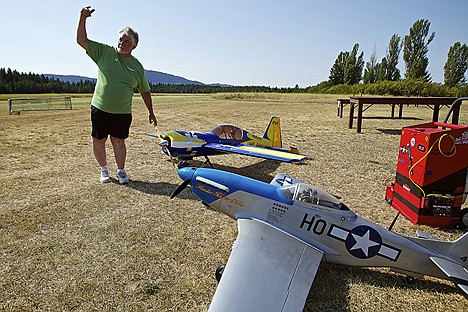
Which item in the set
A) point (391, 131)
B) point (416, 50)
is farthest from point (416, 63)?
point (391, 131)

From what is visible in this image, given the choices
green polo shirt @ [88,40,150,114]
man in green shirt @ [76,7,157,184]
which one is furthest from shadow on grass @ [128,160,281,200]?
green polo shirt @ [88,40,150,114]

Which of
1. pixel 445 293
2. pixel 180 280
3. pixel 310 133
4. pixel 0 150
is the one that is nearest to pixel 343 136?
pixel 310 133

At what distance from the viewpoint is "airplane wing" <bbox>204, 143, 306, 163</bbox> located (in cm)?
646

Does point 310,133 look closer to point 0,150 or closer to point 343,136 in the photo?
point 343,136

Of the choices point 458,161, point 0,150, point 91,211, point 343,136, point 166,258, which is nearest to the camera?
point 166,258

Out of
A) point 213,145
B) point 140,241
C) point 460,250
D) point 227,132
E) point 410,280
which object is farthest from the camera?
point 227,132

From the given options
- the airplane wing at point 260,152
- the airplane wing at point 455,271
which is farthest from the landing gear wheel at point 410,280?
the airplane wing at point 260,152

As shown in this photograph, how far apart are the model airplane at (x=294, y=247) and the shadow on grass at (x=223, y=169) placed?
240 centimetres

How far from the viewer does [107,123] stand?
20.0ft

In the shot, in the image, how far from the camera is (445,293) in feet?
11.0

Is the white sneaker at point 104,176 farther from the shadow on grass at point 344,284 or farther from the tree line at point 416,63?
the tree line at point 416,63

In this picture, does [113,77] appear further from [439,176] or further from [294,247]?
[439,176]

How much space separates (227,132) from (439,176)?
5.04 m

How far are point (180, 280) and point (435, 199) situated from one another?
13.7ft
